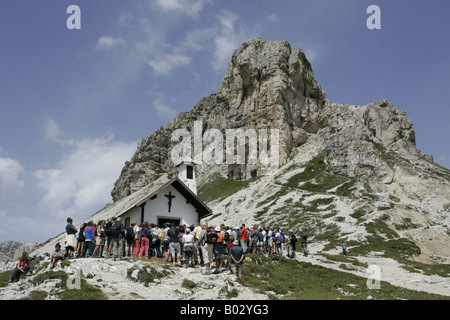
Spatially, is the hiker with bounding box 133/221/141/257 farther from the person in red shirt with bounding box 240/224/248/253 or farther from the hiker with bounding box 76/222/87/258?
the person in red shirt with bounding box 240/224/248/253

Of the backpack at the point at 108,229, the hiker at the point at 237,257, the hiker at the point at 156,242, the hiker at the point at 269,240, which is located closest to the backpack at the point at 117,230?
the backpack at the point at 108,229

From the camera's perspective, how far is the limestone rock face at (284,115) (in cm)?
9500

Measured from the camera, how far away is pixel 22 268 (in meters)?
16.7

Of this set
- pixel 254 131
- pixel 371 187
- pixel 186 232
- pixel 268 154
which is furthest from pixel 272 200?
pixel 186 232

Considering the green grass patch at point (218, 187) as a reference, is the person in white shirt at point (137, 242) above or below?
below

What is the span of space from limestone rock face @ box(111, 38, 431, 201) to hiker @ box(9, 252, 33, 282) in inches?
3126

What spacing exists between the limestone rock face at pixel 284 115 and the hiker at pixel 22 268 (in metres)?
79.4

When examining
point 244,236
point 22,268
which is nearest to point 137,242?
point 22,268

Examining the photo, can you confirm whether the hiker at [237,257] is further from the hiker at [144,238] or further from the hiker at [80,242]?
the hiker at [80,242]

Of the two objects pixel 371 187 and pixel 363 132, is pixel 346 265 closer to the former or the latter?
pixel 371 187

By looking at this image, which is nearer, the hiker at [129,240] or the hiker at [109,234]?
the hiker at [109,234]

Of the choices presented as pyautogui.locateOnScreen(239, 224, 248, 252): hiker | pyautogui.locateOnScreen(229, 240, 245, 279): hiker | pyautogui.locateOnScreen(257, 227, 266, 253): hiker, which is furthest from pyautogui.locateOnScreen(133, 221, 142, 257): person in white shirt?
pyautogui.locateOnScreen(257, 227, 266, 253): hiker

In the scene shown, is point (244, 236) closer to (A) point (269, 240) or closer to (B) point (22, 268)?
(A) point (269, 240)
